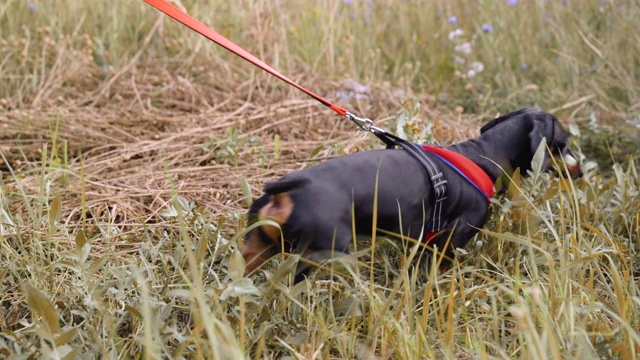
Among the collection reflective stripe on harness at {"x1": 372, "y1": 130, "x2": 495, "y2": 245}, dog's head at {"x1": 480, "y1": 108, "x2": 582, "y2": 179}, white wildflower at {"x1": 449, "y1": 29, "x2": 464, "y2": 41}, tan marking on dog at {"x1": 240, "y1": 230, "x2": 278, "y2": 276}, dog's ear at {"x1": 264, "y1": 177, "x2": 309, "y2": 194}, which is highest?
white wildflower at {"x1": 449, "y1": 29, "x2": 464, "y2": 41}

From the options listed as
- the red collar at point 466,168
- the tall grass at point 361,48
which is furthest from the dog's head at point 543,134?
the tall grass at point 361,48

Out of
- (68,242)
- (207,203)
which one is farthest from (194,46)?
(68,242)

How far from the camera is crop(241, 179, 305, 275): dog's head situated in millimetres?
1992

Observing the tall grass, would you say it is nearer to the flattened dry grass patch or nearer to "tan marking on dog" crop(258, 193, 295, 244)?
the flattened dry grass patch

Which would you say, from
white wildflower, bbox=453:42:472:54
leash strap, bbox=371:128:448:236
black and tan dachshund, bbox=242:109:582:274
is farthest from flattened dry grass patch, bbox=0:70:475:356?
white wildflower, bbox=453:42:472:54

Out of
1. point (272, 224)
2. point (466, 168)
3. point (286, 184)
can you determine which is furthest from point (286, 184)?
point (466, 168)

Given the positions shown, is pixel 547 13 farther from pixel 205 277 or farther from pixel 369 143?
pixel 205 277

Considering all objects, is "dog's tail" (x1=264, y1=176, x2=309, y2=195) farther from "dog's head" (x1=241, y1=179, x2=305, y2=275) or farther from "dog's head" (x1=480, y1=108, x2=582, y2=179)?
"dog's head" (x1=480, y1=108, x2=582, y2=179)

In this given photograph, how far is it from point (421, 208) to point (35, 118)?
91.7 inches

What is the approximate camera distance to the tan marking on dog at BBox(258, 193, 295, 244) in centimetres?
200

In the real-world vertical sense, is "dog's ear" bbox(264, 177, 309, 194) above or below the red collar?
below

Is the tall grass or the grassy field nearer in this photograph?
the grassy field

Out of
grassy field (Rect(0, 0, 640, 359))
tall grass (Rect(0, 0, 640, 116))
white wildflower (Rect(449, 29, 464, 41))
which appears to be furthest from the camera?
white wildflower (Rect(449, 29, 464, 41))

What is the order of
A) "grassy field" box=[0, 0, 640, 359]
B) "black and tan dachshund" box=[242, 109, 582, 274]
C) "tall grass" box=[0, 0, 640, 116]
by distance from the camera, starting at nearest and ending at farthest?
"grassy field" box=[0, 0, 640, 359] < "black and tan dachshund" box=[242, 109, 582, 274] < "tall grass" box=[0, 0, 640, 116]
